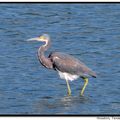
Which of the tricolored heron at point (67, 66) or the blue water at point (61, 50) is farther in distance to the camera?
the tricolored heron at point (67, 66)

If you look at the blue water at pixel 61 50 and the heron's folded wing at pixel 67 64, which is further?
the heron's folded wing at pixel 67 64

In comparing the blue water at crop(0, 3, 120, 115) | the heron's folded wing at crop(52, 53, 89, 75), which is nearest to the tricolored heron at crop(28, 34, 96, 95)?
the heron's folded wing at crop(52, 53, 89, 75)

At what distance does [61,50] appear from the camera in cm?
1720

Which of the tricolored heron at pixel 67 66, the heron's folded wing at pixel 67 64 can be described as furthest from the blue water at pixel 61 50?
the heron's folded wing at pixel 67 64

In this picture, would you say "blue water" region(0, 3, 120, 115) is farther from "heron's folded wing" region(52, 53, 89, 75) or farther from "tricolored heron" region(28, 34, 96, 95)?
"heron's folded wing" region(52, 53, 89, 75)

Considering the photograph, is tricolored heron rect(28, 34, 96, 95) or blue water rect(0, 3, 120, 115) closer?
blue water rect(0, 3, 120, 115)

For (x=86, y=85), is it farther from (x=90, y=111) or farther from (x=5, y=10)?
(x=5, y=10)

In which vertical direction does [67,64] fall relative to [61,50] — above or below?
below

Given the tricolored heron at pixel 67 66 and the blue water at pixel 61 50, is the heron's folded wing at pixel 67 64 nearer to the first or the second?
the tricolored heron at pixel 67 66

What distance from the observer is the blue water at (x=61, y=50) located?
41.7 ft

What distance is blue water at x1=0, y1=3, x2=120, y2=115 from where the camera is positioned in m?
12.7

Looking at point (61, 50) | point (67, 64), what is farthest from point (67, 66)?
point (61, 50)

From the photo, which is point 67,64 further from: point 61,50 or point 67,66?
point 61,50

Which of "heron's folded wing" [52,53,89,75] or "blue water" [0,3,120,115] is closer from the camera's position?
"blue water" [0,3,120,115]
